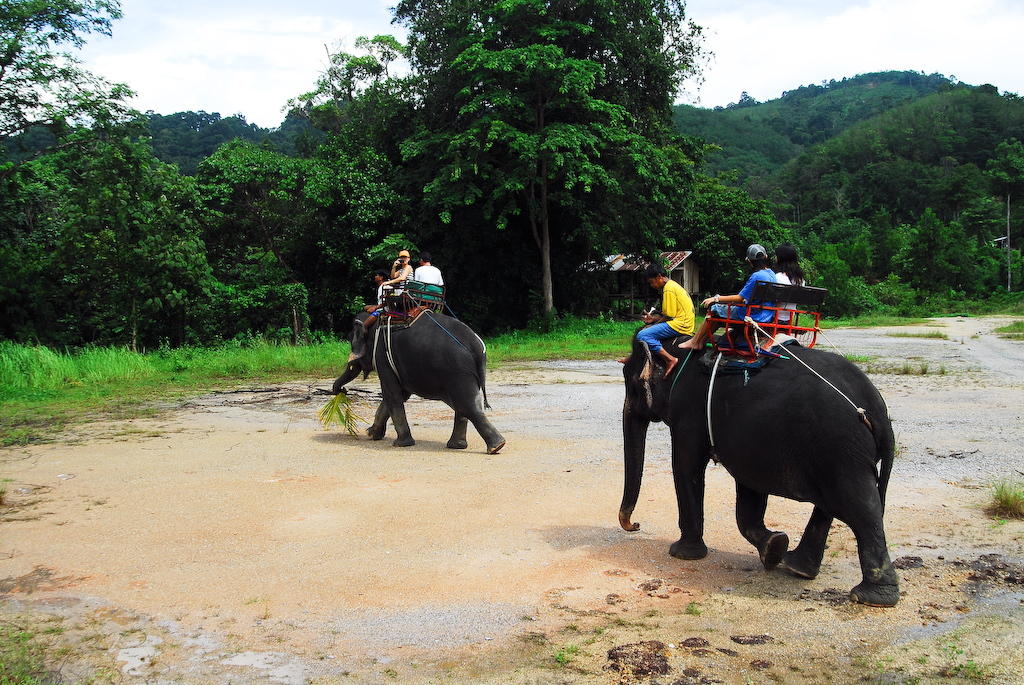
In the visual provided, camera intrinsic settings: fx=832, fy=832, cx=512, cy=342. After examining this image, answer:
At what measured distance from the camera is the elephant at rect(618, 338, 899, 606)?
4848 mm

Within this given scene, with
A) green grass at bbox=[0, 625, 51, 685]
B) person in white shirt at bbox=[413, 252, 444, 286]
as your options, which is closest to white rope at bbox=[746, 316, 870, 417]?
green grass at bbox=[0, 625, 51, 685]

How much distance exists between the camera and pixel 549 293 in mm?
28578

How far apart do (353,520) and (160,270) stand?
1769 cm

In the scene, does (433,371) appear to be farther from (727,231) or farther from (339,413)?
(727,231)

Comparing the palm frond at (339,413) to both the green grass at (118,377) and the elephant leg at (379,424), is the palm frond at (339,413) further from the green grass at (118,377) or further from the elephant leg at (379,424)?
the green grass at (118,377)

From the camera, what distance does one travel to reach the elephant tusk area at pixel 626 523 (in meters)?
6.32

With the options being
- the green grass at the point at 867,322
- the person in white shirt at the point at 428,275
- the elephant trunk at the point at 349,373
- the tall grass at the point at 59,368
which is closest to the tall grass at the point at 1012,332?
the green grass at the point at 867,322

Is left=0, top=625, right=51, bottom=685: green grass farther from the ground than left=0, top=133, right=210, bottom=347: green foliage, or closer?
closer

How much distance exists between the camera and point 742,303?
17.9ft

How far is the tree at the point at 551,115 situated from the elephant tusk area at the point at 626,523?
1850cm

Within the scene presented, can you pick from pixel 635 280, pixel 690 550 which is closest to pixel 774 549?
pixel 690 550

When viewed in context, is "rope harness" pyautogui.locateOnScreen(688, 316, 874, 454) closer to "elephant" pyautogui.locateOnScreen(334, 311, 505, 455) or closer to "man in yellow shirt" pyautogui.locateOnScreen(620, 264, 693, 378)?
"man in yellow shirt" pyautogui.locateOnScreen(620, 264, 693, 378)

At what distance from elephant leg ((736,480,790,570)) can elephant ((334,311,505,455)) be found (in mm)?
4074

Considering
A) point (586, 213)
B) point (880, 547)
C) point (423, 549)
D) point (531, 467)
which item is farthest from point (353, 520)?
point (586, 213)
